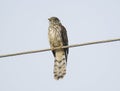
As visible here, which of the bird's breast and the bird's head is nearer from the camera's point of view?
the bird's breast

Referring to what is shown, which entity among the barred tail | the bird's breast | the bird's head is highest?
the bird's head

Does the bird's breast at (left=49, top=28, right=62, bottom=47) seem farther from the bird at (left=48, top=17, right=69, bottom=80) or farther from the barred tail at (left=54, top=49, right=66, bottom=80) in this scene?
the barred tail at (left=54, top=49, right=66, bottom=80)

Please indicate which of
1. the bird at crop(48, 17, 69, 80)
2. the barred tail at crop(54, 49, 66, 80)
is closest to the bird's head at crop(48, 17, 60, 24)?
the bird at crop(48, 17, 69, 80)

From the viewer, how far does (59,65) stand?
11.6m

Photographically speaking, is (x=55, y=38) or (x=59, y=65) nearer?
(x=59, y=65)

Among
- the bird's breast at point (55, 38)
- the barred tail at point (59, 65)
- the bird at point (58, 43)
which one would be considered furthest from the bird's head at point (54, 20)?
the barred tail at point (59, 65)

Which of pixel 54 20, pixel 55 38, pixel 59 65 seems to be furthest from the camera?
pixel 54 20

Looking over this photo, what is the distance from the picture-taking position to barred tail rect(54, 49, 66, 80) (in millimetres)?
11312

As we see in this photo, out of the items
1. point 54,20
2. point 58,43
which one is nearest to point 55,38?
point 58,43

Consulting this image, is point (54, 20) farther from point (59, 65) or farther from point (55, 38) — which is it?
point (59, 65)

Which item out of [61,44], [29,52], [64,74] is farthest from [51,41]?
[29,52]

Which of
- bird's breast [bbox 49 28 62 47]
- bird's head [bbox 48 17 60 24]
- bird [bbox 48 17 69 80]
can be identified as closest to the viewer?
bird [bbox 48 17 69 80]

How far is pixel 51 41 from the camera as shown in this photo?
38.6 feet

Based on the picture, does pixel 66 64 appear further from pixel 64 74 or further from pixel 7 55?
pixel 7 55
